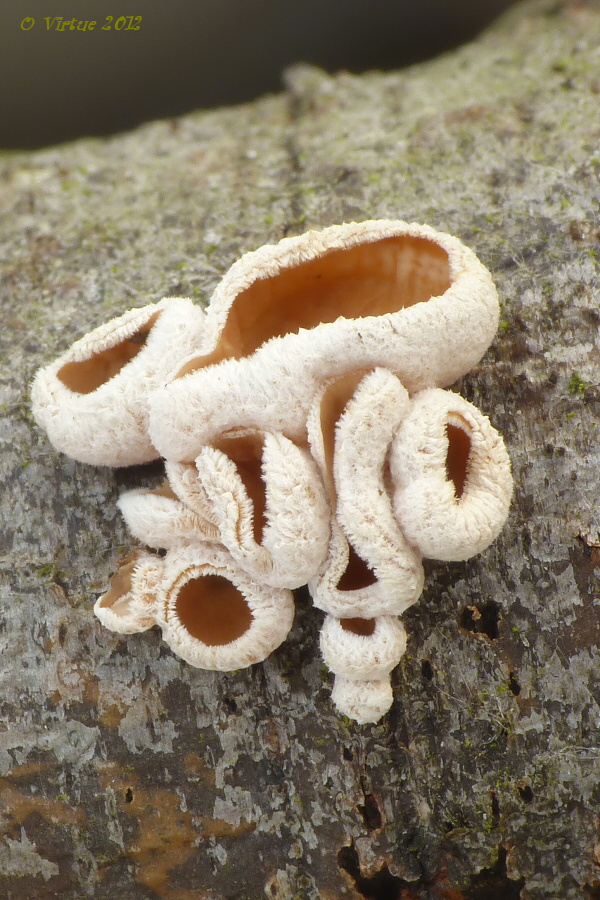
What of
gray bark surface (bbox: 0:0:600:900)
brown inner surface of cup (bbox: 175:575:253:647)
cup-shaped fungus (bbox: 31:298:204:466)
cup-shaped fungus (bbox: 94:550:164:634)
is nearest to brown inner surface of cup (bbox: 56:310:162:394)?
cup-shaped fungus (bbox: 31:298:204:466)

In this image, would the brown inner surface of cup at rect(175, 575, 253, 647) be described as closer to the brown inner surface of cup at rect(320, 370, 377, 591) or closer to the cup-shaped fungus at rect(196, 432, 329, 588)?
the cup-shaped fungus at rect(196, 432, 329, 588)

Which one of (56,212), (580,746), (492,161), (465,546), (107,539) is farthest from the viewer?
(56,212)

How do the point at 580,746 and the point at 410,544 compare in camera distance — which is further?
the point at 580,746

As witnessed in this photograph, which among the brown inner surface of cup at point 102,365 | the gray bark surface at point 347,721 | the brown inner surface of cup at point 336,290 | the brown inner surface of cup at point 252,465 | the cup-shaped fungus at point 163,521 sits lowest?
the gray bark surface at point 347,721

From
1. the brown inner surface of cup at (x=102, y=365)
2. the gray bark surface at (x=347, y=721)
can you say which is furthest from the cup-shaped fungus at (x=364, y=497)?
the brown inner surface of cup at (x=102, y=365)

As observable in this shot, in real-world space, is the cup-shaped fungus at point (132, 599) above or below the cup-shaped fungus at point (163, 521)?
below

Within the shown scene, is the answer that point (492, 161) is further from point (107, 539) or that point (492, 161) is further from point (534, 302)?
point (107, 539)

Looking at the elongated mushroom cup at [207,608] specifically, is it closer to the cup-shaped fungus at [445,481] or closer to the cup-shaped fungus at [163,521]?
the cup-shaped fungus at [163,521]

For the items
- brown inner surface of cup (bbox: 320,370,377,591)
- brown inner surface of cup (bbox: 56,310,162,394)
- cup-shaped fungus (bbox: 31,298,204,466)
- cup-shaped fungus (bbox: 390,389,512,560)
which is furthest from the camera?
brown inner surface of cup (bbox: 56,310,162,394)

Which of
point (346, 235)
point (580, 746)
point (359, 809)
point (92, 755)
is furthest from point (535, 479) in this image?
point (92, 755)
